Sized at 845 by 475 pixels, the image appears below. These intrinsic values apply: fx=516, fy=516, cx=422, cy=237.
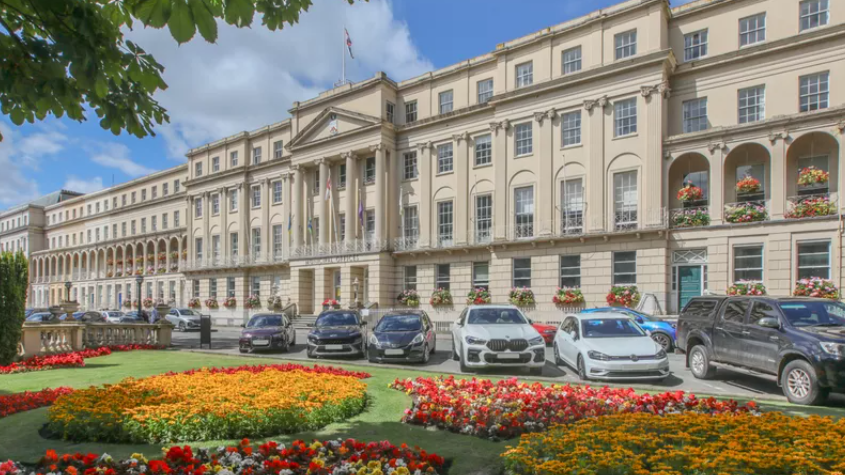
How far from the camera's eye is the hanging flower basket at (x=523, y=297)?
91.2ft

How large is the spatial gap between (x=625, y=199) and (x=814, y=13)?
11.0 metres

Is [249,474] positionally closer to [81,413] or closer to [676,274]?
[81,413]

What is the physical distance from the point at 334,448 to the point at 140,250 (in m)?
64.8

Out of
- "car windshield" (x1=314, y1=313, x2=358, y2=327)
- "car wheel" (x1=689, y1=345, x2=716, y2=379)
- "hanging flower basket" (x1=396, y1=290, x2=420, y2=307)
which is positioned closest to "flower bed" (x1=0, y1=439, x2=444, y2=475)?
"car wheel" (x1=689, y1=345, x2=716, y2=379)

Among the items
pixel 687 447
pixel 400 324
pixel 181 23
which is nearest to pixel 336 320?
pixel 400 324

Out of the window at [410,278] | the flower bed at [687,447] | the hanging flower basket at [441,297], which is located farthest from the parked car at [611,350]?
the window at [410,278]

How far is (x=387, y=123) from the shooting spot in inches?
1342

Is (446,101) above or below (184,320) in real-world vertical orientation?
above

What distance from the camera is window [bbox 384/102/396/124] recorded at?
3509cm

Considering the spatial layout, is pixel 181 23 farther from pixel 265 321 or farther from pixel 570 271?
pixel 570 271

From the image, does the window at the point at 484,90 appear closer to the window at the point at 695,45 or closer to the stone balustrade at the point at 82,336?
the window at the point at 695,45

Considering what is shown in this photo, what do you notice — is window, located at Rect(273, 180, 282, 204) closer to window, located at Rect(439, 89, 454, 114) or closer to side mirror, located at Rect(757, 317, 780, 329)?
window, located at Rect(439, 89, 454, 114)

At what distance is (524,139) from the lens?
29.3 m

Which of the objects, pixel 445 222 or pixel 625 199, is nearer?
pixel 625 199
